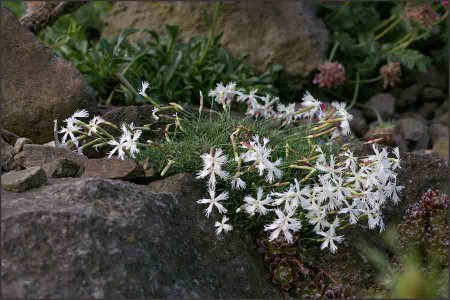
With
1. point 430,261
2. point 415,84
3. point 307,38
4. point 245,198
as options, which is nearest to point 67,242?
point 245,198

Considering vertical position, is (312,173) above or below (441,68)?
above

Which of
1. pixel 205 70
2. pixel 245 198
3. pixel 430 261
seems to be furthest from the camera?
pixel 205 70

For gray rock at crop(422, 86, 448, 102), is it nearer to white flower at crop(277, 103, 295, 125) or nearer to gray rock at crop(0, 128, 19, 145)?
white flower at crop(277, 103, 295, 125)

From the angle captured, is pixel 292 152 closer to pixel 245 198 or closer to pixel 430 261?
pixel 245 198

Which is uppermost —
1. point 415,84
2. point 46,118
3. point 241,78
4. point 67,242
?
point 67,242

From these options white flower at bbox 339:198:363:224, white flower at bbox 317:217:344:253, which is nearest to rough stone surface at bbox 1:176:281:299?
white flower at bbox 317:217:344:253

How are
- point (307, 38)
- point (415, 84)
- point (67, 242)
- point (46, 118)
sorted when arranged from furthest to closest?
point (415, 84), point (307, 38), point (46, 118), point (67, 242)
